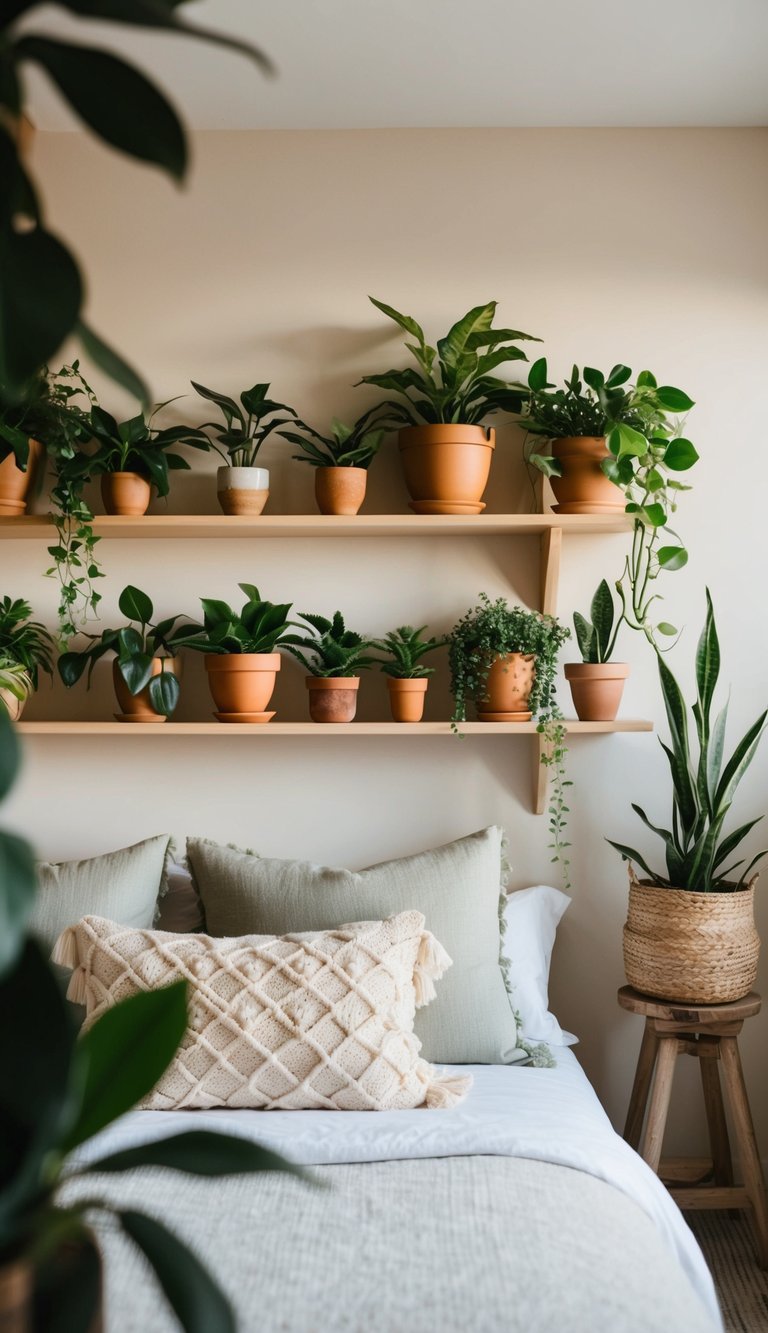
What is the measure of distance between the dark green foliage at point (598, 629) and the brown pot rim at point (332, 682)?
A: 544mm

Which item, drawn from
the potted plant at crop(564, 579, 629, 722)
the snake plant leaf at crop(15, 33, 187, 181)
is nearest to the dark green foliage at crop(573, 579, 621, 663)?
Answer: the potted plant at crop(564, 579, 629, 722)

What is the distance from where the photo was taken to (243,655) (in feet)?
8.47

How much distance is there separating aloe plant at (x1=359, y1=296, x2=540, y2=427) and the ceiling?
1.63ft

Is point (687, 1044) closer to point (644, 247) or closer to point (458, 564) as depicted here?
point (458, 564)

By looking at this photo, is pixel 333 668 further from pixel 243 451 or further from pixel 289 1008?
pixel 289 1008

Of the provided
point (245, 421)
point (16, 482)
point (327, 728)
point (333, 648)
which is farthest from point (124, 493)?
point (327, 728)

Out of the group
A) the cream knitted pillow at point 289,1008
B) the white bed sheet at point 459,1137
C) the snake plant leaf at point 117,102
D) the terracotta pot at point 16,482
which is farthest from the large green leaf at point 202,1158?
the terracotta pot at point 16,482

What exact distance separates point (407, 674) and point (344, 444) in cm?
57

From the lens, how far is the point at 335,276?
280cm

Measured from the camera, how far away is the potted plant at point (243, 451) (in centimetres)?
263

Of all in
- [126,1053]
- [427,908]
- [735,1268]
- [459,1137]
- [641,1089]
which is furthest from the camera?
[641,1089]

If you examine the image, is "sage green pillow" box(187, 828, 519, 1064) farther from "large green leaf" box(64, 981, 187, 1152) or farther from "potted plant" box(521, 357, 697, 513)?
"large green leaf" box(64, 981, 187, 1152)

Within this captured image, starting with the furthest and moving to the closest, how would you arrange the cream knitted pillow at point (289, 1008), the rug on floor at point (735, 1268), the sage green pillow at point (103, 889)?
the sage green pillow at point (103, 889)
the rug on floor at point (735, 1268)
the cream knitted pillow at point (289, 1008)

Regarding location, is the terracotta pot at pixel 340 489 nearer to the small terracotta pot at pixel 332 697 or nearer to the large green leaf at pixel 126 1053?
the small terracotta pot at pixel 332 697
